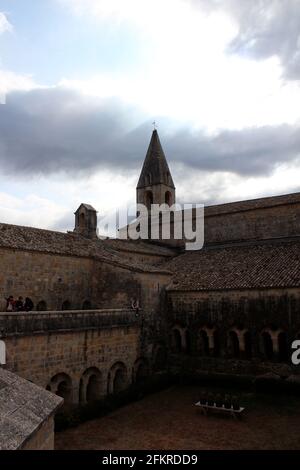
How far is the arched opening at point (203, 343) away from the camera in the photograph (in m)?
22.1

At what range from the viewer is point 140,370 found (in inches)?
823

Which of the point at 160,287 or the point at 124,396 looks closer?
the point at 124,396

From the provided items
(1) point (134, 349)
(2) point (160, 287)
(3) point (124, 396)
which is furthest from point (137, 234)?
(3) point (124, 396)

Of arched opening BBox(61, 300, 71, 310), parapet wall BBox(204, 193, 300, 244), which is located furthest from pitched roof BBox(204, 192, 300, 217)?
arched opening BBox(61, 300, 71, 310)

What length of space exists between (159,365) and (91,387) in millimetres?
5181

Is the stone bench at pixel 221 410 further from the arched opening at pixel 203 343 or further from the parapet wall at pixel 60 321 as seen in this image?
the arched opening at pixel 203 343

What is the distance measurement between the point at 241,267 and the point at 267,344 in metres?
4.87

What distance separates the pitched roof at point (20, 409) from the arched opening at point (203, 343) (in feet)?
49.2

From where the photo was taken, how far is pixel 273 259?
23.1m

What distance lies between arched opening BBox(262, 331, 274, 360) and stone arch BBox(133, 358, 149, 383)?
6.14m

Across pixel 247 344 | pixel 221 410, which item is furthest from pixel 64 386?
pixel 247 344

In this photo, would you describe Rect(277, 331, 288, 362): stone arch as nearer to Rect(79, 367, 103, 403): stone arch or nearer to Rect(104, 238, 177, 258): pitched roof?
Rect(79, 367, 103, 403): stone arch

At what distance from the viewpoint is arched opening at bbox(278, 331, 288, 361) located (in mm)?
19547

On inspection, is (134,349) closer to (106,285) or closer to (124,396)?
(124,396)
